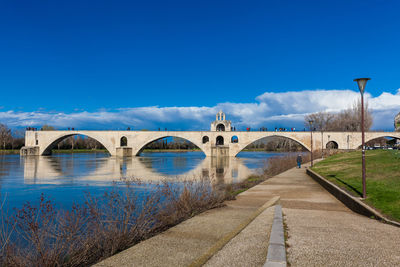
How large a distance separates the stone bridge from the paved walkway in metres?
56.2

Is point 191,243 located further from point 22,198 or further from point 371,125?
point 371,125

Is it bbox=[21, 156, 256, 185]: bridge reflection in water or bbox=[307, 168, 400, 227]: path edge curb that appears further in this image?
bbox=[21, 156, 256, 185]: bridge reflection in water

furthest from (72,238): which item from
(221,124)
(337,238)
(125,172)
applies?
(221,124)

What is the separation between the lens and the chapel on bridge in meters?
77.8

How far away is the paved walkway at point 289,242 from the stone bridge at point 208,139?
5618 cm

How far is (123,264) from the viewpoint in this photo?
4.67 meters

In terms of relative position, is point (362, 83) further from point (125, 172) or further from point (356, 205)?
point (125, 172)

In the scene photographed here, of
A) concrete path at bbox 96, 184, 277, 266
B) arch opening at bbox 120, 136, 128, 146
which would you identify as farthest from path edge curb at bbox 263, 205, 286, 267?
arch opening at bbox 120, 136, 128, 146

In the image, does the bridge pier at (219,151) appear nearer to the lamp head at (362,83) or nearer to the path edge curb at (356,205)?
the path edge curb at (356,205)

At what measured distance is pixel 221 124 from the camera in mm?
78812

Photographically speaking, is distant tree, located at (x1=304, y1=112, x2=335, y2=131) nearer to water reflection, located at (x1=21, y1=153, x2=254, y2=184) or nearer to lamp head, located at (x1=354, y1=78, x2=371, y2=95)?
water reflection, located at (x1=21, y1=153, x2=254, y2=184)

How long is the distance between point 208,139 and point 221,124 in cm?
1067

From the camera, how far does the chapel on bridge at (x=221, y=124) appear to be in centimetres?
7781

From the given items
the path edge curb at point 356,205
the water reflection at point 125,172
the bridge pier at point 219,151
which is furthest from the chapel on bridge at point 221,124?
the path edge curb at point 356,205
